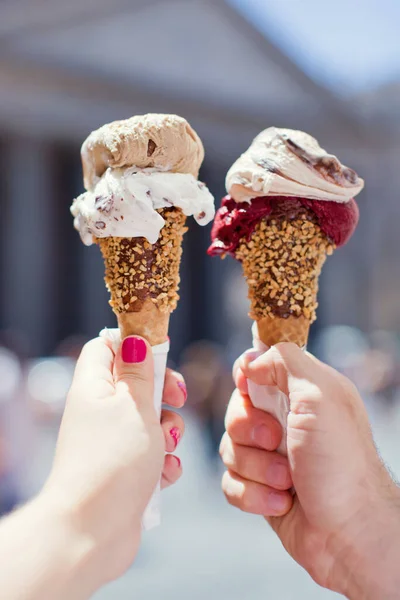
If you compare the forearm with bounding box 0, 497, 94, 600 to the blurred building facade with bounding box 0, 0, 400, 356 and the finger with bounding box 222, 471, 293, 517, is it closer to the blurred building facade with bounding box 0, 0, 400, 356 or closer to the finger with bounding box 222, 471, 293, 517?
the finger with bounding box 222, 471, 293, 517

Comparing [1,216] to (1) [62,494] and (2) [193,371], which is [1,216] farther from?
(1) [62,494]

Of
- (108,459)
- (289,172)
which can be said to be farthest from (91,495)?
(289,172)

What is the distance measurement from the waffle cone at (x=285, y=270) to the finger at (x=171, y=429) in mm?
265

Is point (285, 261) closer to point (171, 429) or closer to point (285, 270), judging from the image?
point (285, 270)

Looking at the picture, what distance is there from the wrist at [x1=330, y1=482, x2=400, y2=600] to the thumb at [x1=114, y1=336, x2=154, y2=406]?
1.60 ft

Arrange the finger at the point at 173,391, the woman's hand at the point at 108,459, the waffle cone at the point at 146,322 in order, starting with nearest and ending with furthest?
the woman's hand at the point at 108,459, the waffle cone at the point at 146,322, the finger at the point at 173,391

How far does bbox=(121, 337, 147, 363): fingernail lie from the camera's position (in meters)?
1.05

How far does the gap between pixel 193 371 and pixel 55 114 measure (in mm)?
3149

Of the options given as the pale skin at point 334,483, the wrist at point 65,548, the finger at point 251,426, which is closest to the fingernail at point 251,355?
the pale skin at point 334,483

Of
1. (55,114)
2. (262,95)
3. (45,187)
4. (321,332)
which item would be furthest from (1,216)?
(321,332)

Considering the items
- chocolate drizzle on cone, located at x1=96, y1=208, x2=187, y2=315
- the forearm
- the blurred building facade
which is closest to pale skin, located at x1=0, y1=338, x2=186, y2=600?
the forearm

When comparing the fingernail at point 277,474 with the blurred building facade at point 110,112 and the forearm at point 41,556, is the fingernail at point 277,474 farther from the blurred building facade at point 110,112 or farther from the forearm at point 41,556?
the blurred building facade at point 110,112

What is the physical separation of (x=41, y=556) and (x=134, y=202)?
0.60 meters

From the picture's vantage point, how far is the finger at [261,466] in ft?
3.96
